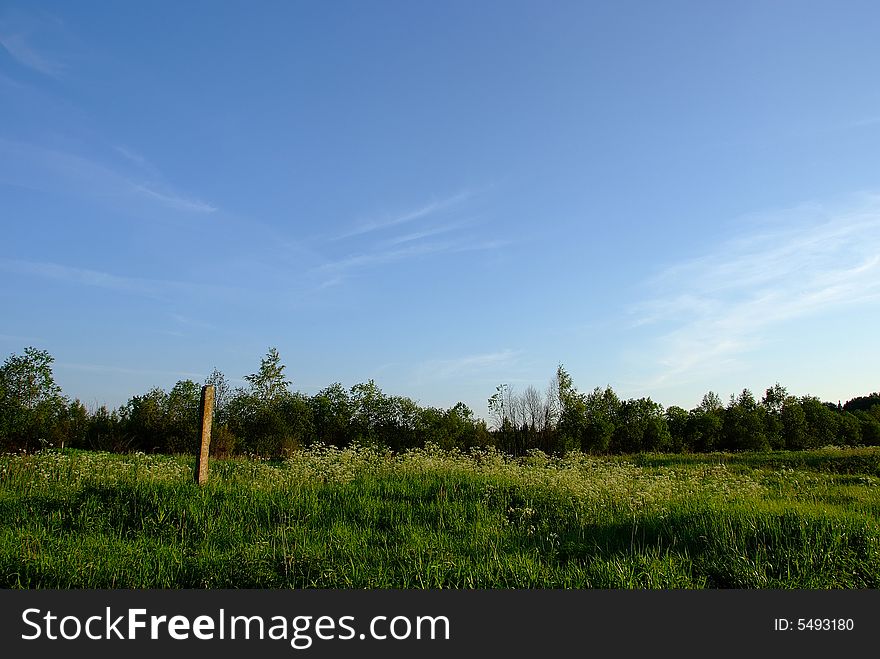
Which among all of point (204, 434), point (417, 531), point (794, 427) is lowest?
point (417, 531)

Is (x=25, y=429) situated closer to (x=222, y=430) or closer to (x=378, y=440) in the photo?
(x=222, y=430)

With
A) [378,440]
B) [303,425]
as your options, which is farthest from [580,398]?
[303,425]

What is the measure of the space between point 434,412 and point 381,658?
24.2 metres

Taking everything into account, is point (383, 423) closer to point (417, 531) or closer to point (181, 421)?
point (181, 421)

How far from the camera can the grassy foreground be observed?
Answer: 5477mm

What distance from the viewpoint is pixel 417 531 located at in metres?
7.32

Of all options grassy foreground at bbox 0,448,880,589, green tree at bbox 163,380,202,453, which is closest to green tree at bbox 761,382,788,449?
grassy foreground at bbox 0,448,880,589

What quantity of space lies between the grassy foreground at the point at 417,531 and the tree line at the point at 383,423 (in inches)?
487

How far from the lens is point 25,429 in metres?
23.0

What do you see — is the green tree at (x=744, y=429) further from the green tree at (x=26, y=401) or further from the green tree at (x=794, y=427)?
→ the green tree at (x=26, y=401)

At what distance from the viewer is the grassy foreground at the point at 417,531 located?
548 cm

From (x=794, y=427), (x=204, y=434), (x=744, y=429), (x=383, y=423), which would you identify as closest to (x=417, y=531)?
(x=204, y=434)

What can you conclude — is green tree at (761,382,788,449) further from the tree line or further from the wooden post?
the wooden post

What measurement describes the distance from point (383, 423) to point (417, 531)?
69.8 feet
